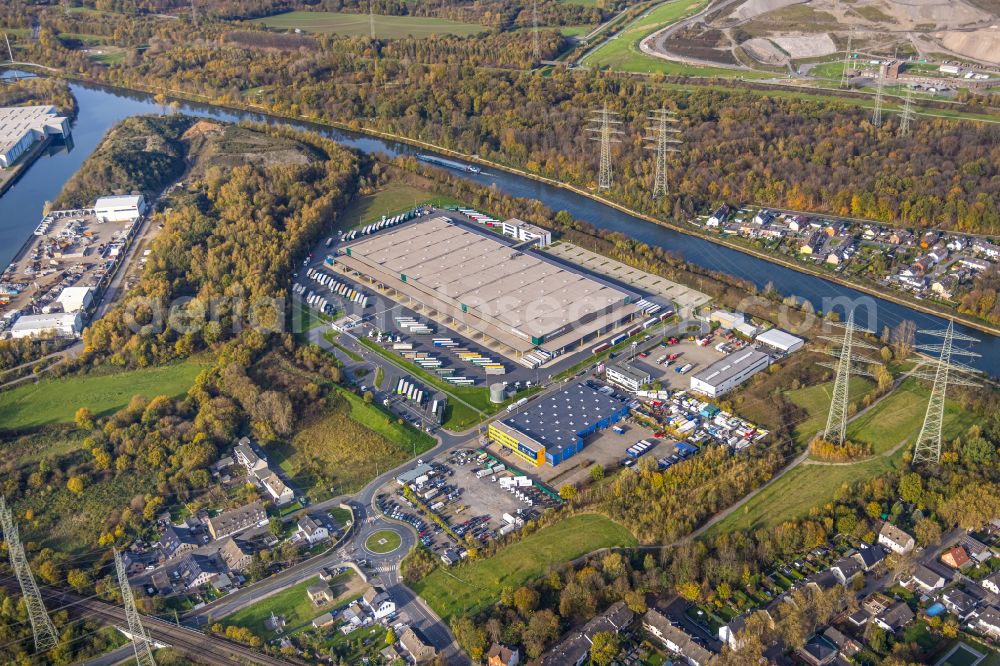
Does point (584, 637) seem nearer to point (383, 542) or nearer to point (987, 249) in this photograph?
point (383, 542)

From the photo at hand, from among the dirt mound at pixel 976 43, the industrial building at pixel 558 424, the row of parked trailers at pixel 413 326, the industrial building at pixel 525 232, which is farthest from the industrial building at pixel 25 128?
the dirt mound at pixel 976 43

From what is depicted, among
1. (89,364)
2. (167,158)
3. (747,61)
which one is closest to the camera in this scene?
(89,364)

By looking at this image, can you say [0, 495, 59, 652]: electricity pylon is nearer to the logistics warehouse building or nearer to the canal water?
the logistics warehouse building

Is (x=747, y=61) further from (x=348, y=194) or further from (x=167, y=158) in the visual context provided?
(x=167, y=158)

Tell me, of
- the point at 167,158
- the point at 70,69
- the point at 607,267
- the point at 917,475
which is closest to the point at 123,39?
the point at 70,69

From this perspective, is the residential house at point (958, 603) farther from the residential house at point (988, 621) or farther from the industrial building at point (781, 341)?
the industrial building at point (781, 341)

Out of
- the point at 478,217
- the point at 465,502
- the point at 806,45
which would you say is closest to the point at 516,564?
the point at 465,502

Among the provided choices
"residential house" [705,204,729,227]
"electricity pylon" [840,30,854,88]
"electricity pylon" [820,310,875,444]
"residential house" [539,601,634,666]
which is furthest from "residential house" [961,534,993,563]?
"electricity pylon" [840,30,854,88]
